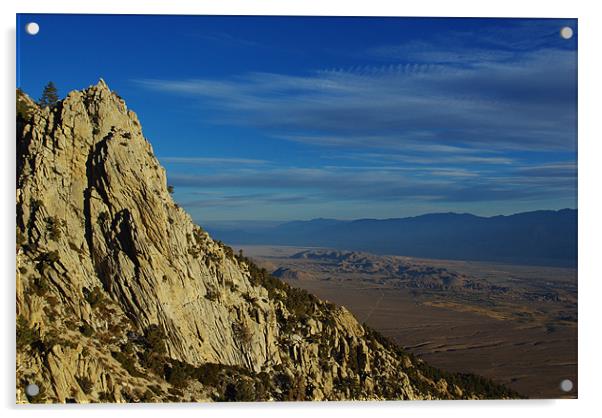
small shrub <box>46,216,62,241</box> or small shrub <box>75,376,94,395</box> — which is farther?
small shrub <box>46,216,62,241</box>

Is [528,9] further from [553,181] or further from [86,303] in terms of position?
[86,303]

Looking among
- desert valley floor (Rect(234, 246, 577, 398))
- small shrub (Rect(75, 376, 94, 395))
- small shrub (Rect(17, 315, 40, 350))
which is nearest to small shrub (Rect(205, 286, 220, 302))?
desert valley floor (Rect(234, 246, 577, 398))

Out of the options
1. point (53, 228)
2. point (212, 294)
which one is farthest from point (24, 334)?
point (212, 294)

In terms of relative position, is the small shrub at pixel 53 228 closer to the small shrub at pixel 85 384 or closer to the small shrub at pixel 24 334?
the small shrub at pixel 24 334

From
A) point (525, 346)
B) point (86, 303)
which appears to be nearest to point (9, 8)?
point (86, 303)

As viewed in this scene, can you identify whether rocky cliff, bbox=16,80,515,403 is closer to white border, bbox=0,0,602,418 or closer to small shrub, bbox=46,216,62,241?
small shrub, bbox=46,216,62,241
